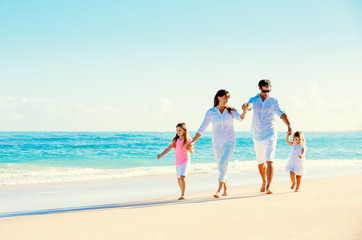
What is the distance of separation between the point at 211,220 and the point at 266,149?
7.86 ft

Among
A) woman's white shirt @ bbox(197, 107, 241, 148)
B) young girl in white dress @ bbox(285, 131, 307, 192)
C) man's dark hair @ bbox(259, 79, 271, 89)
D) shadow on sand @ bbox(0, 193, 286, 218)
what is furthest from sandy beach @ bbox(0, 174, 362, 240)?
man's dark hair @ bbox(259, 79, 271, 89)

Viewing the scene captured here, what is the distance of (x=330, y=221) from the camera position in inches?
154

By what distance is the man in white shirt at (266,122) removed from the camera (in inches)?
241

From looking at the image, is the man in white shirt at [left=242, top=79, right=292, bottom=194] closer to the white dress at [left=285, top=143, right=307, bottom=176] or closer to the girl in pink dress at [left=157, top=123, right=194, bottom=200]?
the white dress at [left=285, top=143, right=307, bottom=176]

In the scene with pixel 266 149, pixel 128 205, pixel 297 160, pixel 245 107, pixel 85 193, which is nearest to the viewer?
pixel 128 205

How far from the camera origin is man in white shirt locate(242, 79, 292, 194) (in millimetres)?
6125

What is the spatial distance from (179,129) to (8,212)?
10.7ft

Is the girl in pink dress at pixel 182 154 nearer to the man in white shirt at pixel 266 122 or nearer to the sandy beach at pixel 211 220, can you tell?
the sandy beach at pixel 211 220

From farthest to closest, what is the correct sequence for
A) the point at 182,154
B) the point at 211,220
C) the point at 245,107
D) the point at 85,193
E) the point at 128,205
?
the point at 85,193
the point at 182,154
the point at 245,107
the point at 128,205
the point at 211,220

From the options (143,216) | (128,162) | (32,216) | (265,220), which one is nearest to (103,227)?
(143,216)

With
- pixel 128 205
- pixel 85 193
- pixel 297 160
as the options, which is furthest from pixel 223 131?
pixel 85 193

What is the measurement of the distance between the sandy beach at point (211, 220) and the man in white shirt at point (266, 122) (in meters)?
0.77

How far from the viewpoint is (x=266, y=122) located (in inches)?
244

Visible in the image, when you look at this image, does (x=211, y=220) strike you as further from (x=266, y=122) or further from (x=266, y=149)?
(x=266, y=122)
